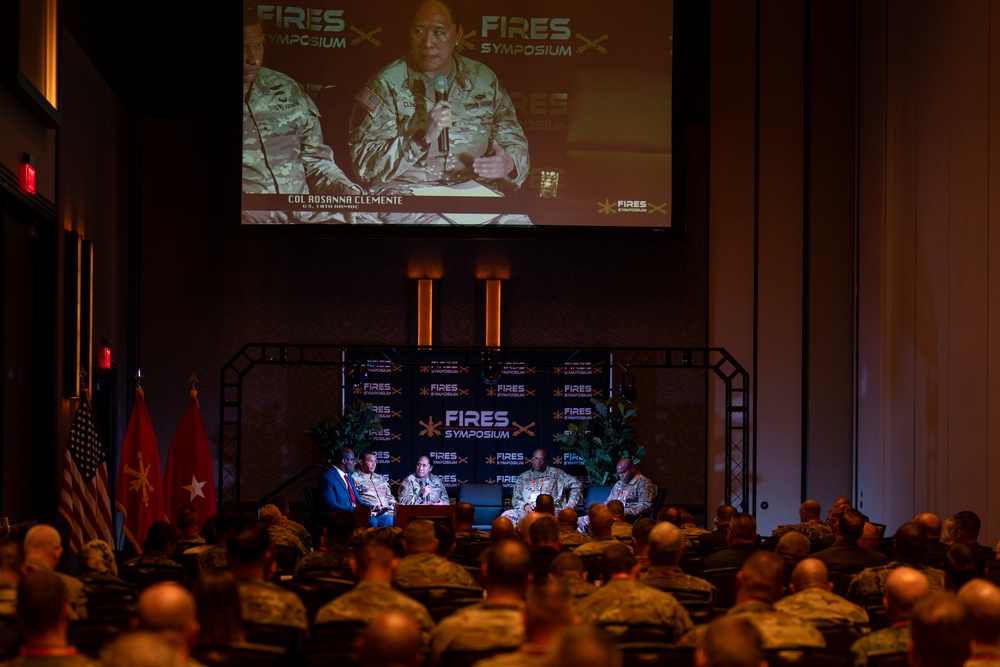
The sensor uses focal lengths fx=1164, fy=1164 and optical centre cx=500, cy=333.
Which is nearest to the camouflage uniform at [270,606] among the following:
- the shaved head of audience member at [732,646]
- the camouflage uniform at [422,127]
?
the shaved head of audience member at [732,646]

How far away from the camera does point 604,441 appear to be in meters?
14.1

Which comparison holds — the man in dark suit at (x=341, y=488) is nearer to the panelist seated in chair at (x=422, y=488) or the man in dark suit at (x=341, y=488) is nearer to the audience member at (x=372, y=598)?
the panelist seated in chair at (x=422, y=488)

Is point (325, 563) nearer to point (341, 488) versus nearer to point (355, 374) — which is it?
point (341, 488)

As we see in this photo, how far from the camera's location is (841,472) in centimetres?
1494

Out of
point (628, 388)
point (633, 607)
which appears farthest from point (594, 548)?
point (628, 388)

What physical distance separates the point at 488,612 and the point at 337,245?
11.5 m

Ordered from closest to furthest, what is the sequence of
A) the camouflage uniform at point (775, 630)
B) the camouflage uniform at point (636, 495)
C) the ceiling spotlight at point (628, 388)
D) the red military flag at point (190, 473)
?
the camouflage uniform at point (775, 630), the red military flag at point (190, 473), the camouflage uniform at point (636, 495), the ceiling spotlight at point (628, 388)

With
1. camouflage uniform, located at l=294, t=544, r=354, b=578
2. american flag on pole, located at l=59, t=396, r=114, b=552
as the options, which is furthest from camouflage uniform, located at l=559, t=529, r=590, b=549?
american flag on pole, located at l=59, t=396, r=114, b=552

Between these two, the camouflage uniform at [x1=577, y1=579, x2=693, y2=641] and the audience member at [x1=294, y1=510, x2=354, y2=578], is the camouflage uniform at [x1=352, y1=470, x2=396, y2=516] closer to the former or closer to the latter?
the audience member at [x1=294, y1=510, x2=354, y2=578]

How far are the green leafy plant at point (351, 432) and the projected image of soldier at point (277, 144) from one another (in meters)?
2.36

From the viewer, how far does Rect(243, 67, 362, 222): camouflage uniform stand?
45.5 ft

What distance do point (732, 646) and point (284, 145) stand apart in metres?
11.8

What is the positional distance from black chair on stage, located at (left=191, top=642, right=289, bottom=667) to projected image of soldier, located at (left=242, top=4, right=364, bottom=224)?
1050cm

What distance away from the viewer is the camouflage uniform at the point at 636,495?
A: 13102mm
